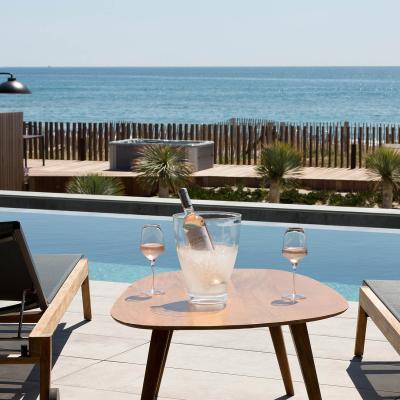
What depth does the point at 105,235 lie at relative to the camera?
27.5 ft

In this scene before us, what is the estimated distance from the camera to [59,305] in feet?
12.4

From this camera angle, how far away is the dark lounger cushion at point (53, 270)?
4.06 meters

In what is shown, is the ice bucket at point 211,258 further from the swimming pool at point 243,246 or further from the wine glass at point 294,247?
the swimming pool at point 243,246

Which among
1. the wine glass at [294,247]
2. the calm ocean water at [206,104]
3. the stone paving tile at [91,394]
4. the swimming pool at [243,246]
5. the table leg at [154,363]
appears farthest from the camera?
the calm ocean water at [206,104]

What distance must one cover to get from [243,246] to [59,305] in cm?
426

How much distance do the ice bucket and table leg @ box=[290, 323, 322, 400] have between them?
27 centimetres

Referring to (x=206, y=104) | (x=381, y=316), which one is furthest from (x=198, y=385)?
(x=206, y=104)

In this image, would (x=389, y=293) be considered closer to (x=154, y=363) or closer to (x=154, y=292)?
(x=154, y=292)

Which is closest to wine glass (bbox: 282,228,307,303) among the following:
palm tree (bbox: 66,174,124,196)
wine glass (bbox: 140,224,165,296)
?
wine glass (bbox: 140,224,165,296)

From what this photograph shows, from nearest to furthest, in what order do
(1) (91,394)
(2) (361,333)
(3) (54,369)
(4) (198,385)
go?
(1) (91,394), (4) (198,385), (3) (54,369), (2) (361,333)

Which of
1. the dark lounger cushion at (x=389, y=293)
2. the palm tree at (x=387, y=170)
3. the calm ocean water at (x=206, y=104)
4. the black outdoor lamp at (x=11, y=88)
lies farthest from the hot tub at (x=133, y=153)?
the calm ocean water at (x=206, y=104)

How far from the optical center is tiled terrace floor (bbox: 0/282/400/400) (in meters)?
3.74

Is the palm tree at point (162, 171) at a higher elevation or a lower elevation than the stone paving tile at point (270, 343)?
lower

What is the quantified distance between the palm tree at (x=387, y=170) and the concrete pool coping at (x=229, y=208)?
17.6ft
